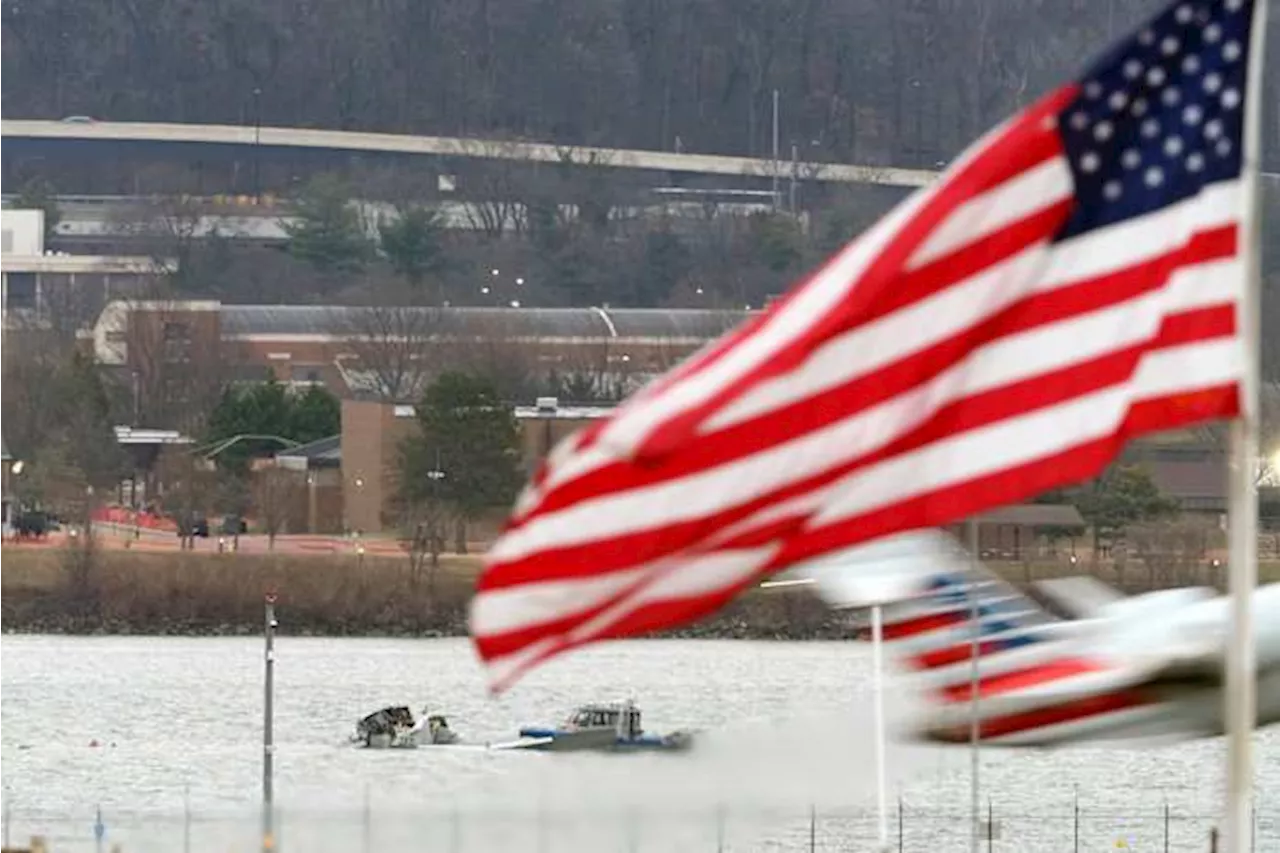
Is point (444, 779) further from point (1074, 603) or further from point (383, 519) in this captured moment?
point (383, 519)

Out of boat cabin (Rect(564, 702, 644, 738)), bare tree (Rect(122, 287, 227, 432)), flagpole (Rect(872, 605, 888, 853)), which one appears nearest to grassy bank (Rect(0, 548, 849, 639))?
bare tree (Rect(122, 287, 227, 432))

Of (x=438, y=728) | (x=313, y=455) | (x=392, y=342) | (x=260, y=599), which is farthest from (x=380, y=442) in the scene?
(x=438, y=728)

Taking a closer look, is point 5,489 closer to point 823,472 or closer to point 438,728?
point 438,728

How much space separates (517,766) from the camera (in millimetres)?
30547

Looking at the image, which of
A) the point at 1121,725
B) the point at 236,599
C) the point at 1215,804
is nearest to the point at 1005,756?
the point at 1215,804

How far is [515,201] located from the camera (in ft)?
420

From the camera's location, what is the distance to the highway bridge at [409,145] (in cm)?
13550

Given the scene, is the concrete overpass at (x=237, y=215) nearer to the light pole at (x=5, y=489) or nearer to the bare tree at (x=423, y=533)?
the light pole at (x=5, y=489)

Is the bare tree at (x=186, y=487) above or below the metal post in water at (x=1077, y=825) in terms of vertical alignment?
above

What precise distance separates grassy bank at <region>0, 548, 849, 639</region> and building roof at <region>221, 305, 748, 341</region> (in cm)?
2727

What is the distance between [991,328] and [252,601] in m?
58.4

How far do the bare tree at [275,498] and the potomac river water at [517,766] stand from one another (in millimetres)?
11548

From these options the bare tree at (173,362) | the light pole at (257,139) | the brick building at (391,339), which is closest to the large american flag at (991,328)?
the bare tree at (173,362)

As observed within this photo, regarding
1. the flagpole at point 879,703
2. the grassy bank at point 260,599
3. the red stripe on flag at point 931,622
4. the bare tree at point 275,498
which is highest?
the bare tree at point 275,498
